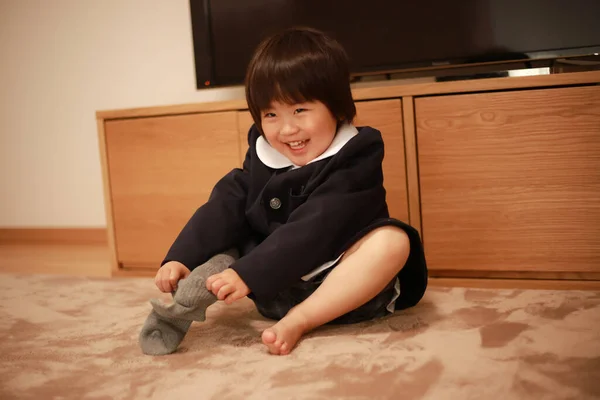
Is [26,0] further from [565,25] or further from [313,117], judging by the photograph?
[565,25]

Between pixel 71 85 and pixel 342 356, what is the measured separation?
1.81m

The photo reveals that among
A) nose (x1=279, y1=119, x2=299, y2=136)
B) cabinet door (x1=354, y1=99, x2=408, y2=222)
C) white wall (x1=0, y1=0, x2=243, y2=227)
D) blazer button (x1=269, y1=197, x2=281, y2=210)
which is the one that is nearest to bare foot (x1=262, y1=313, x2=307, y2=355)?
blazer button (x1=269, y1=197, x2=281, y2=210)

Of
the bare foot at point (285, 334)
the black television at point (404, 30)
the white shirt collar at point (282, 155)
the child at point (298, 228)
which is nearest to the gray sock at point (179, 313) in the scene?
the child at point (298, 228)

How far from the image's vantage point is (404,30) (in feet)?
4.99

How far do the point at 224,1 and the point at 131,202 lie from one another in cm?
62

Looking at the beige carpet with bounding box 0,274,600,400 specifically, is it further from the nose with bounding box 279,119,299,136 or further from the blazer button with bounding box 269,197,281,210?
the nose with bounding box 279,119,299,136

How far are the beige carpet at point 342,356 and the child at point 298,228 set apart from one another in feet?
0.16

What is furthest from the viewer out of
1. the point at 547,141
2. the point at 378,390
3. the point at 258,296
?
the point at 547,141

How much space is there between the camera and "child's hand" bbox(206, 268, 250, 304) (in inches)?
34.5

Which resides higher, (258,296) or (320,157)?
(320,157)

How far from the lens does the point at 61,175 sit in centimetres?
234

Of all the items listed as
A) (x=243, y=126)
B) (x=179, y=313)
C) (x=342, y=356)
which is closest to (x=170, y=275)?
(x=179, y=313)

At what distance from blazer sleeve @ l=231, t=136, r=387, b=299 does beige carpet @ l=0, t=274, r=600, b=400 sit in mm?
124

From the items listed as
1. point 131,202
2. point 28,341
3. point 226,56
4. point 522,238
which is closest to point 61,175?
point 131,202
